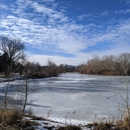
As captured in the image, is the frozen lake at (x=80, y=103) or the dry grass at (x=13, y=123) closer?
the dry grass at (x=13, y=123)

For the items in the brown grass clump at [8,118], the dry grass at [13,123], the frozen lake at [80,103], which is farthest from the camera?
the frozen lake at [80,103]

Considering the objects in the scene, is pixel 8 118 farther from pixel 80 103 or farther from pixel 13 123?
pixel 80 103

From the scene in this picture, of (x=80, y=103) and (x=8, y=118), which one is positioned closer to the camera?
(x=8, y=118)

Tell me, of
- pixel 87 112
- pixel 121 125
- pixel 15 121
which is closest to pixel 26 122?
pixel 15 121

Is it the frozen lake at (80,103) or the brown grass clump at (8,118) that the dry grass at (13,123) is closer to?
the brown grass clump at (8,118)

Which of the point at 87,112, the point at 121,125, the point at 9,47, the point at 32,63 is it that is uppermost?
the point at 9,47

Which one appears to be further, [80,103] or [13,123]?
[80,103]

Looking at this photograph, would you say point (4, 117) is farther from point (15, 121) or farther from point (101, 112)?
point (101, 112)

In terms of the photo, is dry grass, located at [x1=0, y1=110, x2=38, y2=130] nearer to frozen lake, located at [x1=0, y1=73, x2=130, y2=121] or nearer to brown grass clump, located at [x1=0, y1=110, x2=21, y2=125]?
brown grass clump, located at [x1=0, y1=110, x2=21, y2=125]

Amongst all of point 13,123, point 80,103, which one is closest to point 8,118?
point 13,123

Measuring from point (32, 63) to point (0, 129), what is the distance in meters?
3.33

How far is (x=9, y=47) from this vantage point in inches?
1896

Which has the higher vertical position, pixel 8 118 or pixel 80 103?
pixel 8 118

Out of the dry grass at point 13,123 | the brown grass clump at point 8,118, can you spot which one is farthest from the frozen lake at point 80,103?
the brown grass clump at point 8,118
